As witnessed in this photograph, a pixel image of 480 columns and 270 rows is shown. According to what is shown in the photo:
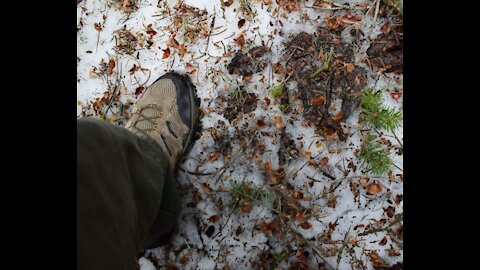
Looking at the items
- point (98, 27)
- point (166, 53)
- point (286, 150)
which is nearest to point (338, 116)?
point (286, 150)

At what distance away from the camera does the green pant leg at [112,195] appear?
1.13m

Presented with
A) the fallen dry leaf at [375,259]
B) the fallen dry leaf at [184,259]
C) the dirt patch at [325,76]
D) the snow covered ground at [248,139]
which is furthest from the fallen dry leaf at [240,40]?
the fallen dry leaf at [375,259]

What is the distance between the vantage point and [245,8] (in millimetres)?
2223

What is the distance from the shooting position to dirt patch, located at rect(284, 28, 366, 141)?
212cm

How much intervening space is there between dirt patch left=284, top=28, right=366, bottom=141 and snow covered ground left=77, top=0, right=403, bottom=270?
0.05m

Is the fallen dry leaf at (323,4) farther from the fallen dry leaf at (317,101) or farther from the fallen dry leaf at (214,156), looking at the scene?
the fallen dry leaf at (214,156)

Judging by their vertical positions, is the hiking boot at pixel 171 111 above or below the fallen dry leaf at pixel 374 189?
above

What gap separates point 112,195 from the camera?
4.17 feet

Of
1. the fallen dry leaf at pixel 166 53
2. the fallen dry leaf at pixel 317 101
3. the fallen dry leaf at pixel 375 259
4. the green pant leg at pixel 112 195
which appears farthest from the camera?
the fallen dry leaf at pixel 166 53

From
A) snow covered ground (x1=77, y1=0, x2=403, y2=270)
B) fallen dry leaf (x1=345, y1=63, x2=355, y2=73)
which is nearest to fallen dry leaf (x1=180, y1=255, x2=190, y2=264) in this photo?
snow covered ground (x1=77, y1=0, x2=403, y2=270)

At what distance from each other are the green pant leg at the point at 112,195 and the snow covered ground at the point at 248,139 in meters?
0.56

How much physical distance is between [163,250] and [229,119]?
0.88 m

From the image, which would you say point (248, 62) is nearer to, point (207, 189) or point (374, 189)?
point (207, 189)
